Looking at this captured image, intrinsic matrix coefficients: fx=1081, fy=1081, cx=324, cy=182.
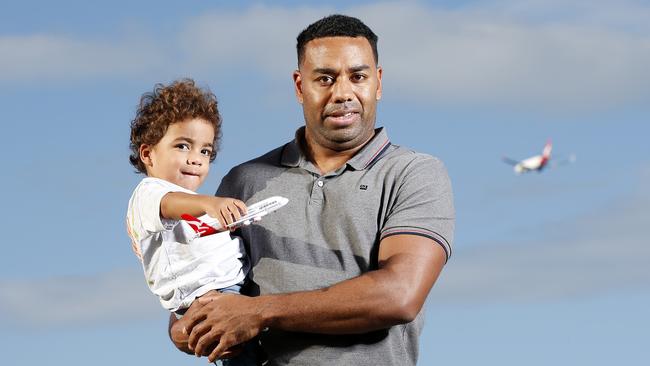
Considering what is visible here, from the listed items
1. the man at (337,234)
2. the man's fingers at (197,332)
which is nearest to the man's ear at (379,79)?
the man at (337,234)

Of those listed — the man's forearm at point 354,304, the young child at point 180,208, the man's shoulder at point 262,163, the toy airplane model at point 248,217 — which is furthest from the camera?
the man's shoulder at point 262,163

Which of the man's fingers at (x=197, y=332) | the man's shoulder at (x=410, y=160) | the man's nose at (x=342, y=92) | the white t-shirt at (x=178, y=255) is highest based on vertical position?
the man's nose at (x=342, y=92)

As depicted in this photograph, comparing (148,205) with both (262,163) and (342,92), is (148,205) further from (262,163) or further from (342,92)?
(342,92)

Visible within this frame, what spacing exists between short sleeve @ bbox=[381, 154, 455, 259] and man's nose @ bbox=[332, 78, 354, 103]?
17.1 inches

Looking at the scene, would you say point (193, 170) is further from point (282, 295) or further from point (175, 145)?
point (282, 295)

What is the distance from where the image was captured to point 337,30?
5297 millimetres

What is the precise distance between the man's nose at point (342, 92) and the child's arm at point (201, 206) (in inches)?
28.7

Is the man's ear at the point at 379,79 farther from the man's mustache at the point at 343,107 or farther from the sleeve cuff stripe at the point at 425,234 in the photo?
the sleeve cuff stripe at the point at 425,234

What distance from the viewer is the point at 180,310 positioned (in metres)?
5.17

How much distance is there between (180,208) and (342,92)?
961mm

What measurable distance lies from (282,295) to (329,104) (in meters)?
1.03

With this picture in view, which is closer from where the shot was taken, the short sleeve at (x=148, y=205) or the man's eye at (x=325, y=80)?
the short sleeve at (x=148, y=205)

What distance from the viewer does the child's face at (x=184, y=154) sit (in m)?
Result: 5.55

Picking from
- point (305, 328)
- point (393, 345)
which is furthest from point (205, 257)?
point (393, 345)
